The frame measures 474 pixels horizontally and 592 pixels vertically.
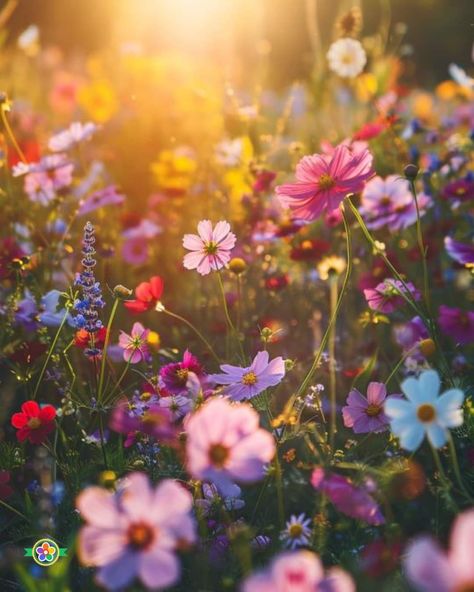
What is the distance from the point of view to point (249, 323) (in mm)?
1829

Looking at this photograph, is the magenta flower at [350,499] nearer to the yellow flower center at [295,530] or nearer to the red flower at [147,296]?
the yellow flower center at [295,530]

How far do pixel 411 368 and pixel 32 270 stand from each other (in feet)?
3.18

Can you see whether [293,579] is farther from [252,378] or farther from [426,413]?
[252,378]

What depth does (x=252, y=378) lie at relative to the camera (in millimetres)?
1083

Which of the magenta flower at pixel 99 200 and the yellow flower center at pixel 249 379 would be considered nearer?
the yellow flower center at pixel 249 379

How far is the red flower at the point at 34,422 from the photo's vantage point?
1140 millimetres

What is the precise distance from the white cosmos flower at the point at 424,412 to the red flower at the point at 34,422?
1.91ft

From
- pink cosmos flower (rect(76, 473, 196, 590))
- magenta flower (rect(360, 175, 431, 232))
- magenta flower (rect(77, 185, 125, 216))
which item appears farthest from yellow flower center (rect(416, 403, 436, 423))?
magenta flower (rect(77, 185, 125, 216))

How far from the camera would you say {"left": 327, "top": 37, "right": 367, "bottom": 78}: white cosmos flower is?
7.00ft

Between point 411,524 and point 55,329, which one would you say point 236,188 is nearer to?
point 55,329

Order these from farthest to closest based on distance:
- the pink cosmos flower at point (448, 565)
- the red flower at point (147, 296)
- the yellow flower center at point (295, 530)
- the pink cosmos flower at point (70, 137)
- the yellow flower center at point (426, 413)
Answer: the pink cosmos flower at point (70, 137) < the red flower at point (147, 296) < the yellow flower center at point (295, 530) < the yellow flower center at point (426, 413) < the pink cosmos flower at point (448, 565)

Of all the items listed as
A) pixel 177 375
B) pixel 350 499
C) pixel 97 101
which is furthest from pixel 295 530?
pixel 97 101

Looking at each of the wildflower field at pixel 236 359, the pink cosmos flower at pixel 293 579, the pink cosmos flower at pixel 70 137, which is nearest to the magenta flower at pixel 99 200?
the wildflower field at pixel 236 359

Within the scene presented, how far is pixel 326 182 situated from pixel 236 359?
512mm
